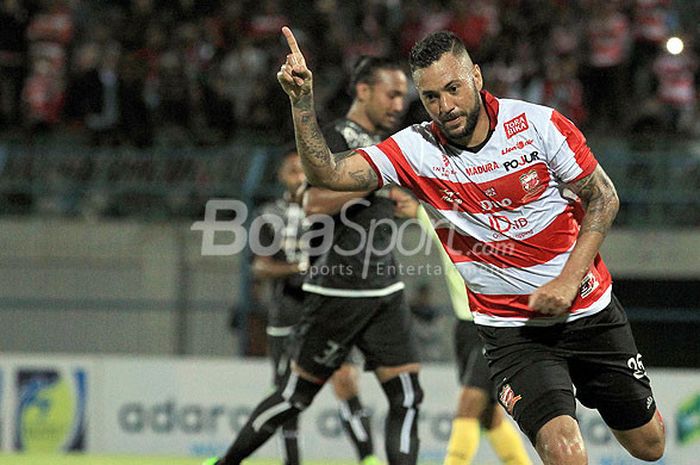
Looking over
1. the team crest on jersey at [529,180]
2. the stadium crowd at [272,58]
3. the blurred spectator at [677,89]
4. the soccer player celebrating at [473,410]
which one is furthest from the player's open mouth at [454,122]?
the blurred spectator at [677,89]

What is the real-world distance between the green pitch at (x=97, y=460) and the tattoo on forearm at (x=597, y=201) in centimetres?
593

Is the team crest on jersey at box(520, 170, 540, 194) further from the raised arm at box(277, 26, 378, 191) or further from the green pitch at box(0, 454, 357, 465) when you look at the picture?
the green pitch at box(0, 454, 357, 465)

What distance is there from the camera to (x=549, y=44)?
1394 centimetres

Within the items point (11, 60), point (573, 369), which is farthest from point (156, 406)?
point (573, 369)

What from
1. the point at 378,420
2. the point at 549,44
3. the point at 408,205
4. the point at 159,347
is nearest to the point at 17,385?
the point at 159,347

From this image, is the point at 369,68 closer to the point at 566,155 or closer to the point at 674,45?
the point at 566,155

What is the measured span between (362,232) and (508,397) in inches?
78.2

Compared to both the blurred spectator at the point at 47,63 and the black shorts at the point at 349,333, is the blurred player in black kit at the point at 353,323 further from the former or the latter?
the blurred spectator at the point at 47,63

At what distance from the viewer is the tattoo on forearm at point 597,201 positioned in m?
5.11

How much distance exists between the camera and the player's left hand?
4.85 meters

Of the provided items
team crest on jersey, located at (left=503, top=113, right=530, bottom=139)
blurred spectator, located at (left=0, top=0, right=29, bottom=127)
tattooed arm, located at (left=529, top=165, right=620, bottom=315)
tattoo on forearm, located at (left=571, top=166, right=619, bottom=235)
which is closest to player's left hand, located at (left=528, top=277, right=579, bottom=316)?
tattooed arm, located at (left=529, top=165, right=620, bottom=315)

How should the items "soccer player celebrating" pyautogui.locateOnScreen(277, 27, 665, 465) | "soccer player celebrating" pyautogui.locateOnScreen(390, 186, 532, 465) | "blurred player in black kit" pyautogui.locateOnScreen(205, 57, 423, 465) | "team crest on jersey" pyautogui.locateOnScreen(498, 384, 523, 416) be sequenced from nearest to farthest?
"soccer player celebrating" pyautogui.locateOnScreen(277, 27, 665, 465)
"team crest on jersey" pyautogui.locateOnScreen(498, 384, 523, 416)
"blurred player in black kit" pyautogui.locateOnScreen(205, 57, 423, 465)
"soccer player celebrating" pyautogui.locateOnScreen(390, 186, 532, 465)

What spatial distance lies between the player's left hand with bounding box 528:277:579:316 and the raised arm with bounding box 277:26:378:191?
854 millimetres

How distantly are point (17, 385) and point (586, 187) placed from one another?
751cm
